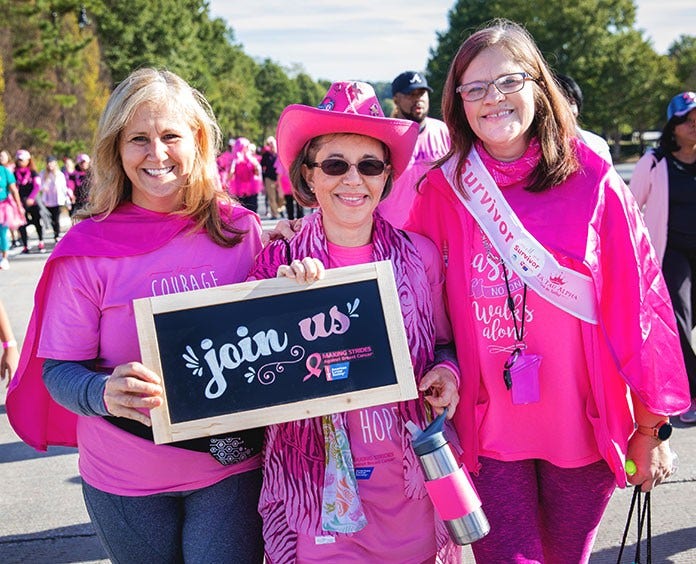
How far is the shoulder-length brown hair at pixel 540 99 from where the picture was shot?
2311 mm

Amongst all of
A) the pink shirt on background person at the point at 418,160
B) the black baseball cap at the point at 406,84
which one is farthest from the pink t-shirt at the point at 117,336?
the black baseball cap at the point at 406,84

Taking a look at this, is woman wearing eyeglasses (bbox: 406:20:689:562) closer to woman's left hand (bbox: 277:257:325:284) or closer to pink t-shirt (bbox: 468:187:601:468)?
pink t-shirt (bbox: 468:187:601:468)

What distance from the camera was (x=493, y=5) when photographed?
65.4 metres

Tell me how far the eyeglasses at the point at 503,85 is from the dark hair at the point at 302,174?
0.32 meters

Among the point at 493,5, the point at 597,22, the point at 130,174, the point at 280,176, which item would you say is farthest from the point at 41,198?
the point at 493,5

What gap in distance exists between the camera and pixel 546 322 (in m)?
2.30

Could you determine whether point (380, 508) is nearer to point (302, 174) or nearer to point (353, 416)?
point (353, 416)

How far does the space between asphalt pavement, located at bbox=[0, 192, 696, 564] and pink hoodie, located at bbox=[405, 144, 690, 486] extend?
65.2 inches

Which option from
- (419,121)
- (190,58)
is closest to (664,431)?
(419,121)

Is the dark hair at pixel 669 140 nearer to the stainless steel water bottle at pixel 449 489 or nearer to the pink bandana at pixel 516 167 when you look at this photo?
the pink bandana at pixel 516 167

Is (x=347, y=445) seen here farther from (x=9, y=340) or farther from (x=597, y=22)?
(x=597, y=22)

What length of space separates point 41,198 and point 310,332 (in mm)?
14911

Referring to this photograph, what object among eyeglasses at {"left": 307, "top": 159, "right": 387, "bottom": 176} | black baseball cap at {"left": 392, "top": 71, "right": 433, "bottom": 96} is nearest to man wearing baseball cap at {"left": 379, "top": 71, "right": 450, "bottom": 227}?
black baseball cap at {"left": 392, "top": 71, "right": 433, "bottom": 96}

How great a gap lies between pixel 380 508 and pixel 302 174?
3.43 feet
